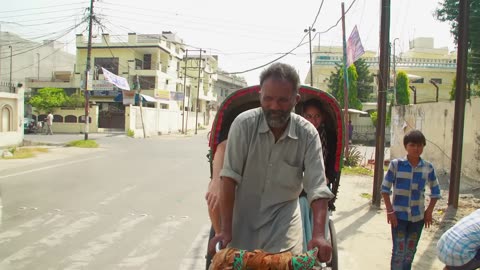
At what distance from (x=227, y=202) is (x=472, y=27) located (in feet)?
30.1

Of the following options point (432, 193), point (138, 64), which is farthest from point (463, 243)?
point (138, 64)

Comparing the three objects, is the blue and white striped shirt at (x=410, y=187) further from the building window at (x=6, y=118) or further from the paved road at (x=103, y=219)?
the building window at (x=6, y=118)

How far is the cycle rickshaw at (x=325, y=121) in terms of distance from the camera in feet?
12.1

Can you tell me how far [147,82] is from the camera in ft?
146

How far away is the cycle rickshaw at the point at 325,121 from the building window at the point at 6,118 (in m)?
19.6

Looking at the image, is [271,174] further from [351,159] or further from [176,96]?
[176,96]

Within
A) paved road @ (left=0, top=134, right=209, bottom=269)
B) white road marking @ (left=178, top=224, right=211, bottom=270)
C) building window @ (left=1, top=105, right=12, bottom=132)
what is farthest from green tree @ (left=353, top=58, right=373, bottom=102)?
white road marking @ (left=178, top=224, right=211, bottom=270)

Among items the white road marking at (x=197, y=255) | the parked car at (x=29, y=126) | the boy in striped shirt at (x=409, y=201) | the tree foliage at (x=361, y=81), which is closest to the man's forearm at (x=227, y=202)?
the boy in striped shirt at (x=409, y=201)

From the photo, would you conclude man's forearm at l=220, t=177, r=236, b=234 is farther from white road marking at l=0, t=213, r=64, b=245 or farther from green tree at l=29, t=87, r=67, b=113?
green tree at l=29, t=87, r=67, b=113

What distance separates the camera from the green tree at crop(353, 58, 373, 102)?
135ft

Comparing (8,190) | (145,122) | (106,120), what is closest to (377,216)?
(8,190)

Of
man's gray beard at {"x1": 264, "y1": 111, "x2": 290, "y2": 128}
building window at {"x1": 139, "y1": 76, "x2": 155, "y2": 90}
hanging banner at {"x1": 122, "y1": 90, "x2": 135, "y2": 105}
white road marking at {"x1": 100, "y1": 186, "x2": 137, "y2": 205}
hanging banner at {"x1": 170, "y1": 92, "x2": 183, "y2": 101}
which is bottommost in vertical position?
white road marking at {"x1": 100, "y1": 186, "x2": 137, "y2": 205}

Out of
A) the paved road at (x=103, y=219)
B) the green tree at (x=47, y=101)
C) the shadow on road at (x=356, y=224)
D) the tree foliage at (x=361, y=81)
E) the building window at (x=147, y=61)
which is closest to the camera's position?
the paved road at (x=103, y=219)

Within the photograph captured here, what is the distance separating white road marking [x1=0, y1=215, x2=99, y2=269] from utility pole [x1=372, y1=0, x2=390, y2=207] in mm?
5190
